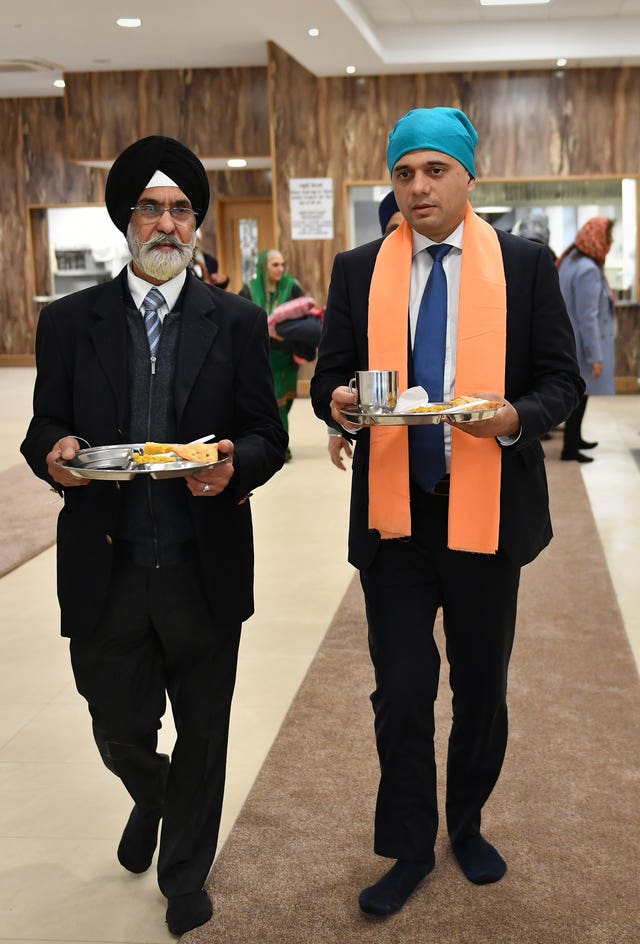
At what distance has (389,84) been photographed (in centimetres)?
1182

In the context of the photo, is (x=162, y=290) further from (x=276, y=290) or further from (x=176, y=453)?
(x=276, y=290)

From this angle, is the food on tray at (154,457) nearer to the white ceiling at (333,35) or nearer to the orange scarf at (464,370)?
→ the orange scarf at (464,370)

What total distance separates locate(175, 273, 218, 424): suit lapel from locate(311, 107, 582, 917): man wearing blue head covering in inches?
11.5

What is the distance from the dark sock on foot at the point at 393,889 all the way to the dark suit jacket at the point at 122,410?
714 mm

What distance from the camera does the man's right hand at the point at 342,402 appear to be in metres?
2.29

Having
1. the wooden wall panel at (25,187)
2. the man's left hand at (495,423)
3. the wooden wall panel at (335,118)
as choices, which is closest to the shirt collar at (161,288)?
the man's left hand at (495,423)

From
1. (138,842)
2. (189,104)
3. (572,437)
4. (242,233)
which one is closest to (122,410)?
(138,842)

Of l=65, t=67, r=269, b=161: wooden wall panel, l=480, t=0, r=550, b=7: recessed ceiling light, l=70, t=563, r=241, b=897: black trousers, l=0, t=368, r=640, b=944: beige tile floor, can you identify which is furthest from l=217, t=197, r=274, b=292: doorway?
l=70, t=563, r=241, b=897: black trousers

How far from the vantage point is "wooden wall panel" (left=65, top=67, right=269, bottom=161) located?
12344mm

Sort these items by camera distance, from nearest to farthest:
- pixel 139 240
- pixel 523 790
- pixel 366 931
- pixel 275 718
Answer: pixel 139 240 < pixel 366 931 < pixel 523 790 < pixel 275 718

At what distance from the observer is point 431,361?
237 cm

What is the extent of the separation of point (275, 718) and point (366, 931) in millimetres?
1304

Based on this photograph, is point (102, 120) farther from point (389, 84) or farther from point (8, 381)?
point (8, 381)

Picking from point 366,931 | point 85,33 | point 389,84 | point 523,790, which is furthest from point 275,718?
point 389,84
